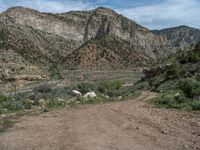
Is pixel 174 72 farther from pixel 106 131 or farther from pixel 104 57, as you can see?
pixel 104 57

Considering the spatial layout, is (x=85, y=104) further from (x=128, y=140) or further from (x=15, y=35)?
(x=15, y=35)

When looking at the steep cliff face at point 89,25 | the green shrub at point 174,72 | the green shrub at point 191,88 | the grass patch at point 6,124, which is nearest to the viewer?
the grass patch at point 6,124

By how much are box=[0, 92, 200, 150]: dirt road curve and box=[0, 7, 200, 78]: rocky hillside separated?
59.3 m

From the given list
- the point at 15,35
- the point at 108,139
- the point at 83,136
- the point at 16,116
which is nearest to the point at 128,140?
the point at 108,139

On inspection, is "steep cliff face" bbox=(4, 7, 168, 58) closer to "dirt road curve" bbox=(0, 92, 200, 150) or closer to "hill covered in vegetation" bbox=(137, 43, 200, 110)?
"hill covered in vegetation" bbox=(137, 43, 200, 110)

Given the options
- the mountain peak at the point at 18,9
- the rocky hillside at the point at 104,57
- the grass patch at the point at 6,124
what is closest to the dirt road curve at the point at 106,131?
the grass patch at the point at 6,124

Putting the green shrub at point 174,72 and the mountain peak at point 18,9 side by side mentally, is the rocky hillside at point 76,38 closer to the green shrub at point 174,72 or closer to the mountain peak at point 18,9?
the mountain peak at point 18,9

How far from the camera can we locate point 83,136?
13656 mm

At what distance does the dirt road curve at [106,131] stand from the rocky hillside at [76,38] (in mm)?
59346

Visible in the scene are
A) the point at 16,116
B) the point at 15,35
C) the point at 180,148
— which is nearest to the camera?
the point at 180,148

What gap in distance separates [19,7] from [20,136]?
484 feet

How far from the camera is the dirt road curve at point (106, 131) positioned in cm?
1235

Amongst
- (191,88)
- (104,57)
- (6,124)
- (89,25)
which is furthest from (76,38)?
(6,124)

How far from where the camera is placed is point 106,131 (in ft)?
47.6
